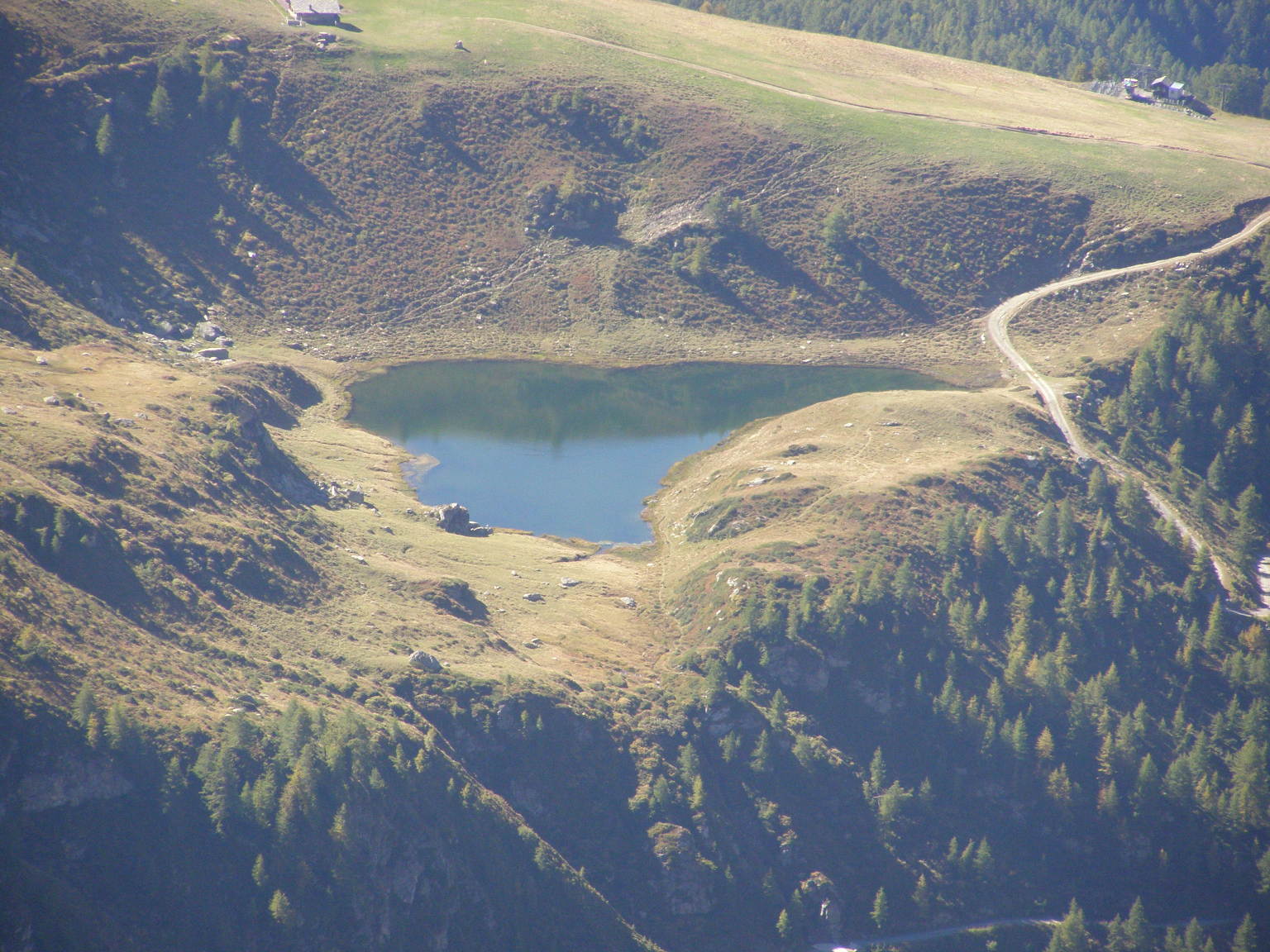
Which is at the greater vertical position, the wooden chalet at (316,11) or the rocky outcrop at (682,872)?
the wooden chalet at (316,11)

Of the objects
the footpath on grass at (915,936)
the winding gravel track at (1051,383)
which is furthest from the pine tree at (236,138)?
the footpath on grass at (915,936)

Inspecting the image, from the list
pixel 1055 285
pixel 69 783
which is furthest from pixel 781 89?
pixel 69 783

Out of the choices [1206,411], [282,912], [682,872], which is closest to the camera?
[282,912]

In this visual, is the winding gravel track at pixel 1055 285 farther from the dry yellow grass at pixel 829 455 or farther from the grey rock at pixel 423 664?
the grey rock at pixel 423 664

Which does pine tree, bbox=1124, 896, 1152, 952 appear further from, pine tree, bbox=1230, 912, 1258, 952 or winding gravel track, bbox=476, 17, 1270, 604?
winding gravel track, bbox=476, 17, 1270, 604

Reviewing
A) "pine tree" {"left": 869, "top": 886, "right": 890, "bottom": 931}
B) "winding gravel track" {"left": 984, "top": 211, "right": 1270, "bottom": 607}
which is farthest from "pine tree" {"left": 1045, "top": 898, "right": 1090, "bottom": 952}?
"winding gravel track" {"left": 984, "top": 211, "right": 1270, "bottom": 607}

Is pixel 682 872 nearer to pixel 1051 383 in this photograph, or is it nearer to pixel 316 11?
pixel 1051 383
